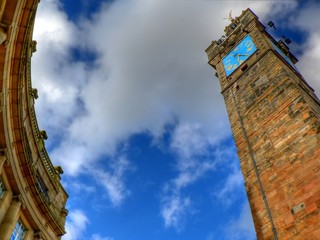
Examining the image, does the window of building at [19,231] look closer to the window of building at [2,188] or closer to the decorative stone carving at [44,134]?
the window of building at [2,188]

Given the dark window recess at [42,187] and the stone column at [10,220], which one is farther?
the dark window recess at [42,187]

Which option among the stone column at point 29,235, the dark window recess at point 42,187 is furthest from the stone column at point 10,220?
the dark window recess at point 42,187

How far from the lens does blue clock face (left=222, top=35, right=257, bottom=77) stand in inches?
1046

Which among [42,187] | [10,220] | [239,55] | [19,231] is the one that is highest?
[239,55]

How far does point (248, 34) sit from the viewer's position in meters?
28.6

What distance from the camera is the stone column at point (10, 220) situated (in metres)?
12.2

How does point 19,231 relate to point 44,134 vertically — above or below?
below

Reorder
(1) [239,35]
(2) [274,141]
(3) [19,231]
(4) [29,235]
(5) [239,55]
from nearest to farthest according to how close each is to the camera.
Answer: (3) [19,231], (4) [29,235], (2) [274,141], (5) [239,55], (1) [239,35]

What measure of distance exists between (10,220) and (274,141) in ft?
43.6

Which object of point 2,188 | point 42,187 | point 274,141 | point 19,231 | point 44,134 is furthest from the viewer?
point 44,134

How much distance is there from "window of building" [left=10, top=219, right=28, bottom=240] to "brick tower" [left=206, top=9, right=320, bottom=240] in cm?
1060

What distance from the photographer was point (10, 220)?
41.7 ft

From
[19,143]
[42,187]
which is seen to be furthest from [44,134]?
[19,143]

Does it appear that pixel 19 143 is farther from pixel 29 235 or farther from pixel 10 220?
pixel 29 235
